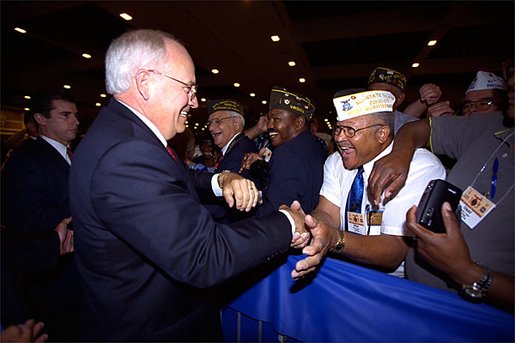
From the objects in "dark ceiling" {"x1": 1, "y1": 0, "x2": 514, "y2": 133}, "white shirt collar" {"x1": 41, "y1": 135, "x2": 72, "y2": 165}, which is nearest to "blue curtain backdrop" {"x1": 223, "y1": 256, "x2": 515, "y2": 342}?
"white shirt collar" {"x1": 41, "y1": 135, "x2": 72, "y2": 165}

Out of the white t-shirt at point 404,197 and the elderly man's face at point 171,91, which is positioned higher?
the elderly man's face at point 171,91

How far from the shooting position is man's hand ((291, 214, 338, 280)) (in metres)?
1.59

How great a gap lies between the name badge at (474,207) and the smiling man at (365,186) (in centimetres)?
24

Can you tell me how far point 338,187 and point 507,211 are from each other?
115 cm

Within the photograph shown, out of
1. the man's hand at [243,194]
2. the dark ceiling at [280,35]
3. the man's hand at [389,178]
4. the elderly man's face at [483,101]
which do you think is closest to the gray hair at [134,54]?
the man's hand at [243,194]

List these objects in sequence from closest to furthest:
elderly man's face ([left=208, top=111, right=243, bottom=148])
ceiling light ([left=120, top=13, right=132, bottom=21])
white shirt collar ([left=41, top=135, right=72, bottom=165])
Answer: white shirt collar ([left=41, top=135, right=72, bottom=165]), elderly man's face ([left=208, top=111, right=243, bottom=148]), ceiling light ([left=120, top=13, right=132, bottom=21])

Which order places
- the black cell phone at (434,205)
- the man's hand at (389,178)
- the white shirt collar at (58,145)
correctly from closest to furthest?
the black cell phone at (434,205) → the man's hand at (389,178) → the white shirt collar at (58,145)

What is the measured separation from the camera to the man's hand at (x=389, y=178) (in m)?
1.73

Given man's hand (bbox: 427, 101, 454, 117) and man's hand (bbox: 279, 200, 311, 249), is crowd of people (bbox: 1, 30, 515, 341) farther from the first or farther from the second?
man's hand (bbox: 427, 101, 454, 117)

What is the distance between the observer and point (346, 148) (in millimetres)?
2301

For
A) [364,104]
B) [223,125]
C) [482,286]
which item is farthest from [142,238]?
[223,125]

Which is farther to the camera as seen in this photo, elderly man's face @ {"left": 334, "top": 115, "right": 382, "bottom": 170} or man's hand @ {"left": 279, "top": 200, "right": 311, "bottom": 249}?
elderly man's face @ {"left": 334, "top": 115, "right": 382, "bottom": 170}

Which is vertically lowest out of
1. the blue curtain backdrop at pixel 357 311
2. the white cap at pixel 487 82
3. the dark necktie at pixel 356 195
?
the blue curtain backdrop at pixel 357 311

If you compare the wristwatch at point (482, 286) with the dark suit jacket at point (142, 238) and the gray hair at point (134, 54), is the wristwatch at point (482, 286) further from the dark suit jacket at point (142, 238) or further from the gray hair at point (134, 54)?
the gray hair at point (134, 54)
